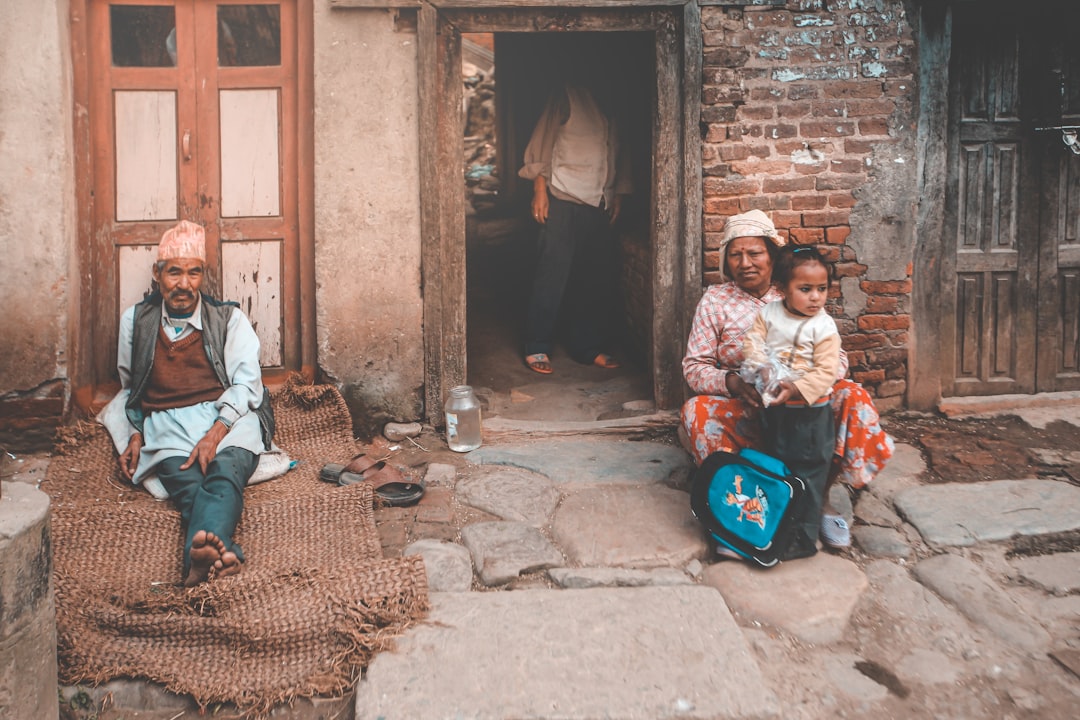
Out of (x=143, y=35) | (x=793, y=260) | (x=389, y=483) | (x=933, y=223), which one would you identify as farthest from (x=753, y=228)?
(x=143, y=35)

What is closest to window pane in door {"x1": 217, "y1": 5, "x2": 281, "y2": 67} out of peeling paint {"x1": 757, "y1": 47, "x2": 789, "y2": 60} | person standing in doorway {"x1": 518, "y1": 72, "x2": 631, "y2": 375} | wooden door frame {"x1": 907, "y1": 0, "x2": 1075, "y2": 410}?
person standing in doorway {"x1": 518, "y1": 72, "x2": 631, "y2": 375}

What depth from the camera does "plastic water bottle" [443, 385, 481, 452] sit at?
15.3 ft

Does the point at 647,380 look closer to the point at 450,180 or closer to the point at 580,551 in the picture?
the point at 450,180

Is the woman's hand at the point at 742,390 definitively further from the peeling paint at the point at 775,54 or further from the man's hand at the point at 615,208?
the man's hand at the point at 615,208

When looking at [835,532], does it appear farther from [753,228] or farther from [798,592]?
[753,228]

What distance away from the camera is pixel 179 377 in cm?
402

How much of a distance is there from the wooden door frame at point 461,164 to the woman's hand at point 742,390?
4.07ft

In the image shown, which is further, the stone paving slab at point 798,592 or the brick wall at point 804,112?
the brick wall at point 804,112

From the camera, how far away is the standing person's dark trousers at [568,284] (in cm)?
612

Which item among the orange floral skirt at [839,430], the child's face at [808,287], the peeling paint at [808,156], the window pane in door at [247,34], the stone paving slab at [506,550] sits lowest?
the stone paving slab at [506,550]

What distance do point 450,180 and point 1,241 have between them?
2180 millimetres

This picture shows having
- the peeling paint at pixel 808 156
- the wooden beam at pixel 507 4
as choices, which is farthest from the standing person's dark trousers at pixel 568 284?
the peeling paint at pixel 808 156

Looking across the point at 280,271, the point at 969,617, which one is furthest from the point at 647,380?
the point at 969,617

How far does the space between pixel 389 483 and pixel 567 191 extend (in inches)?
107
